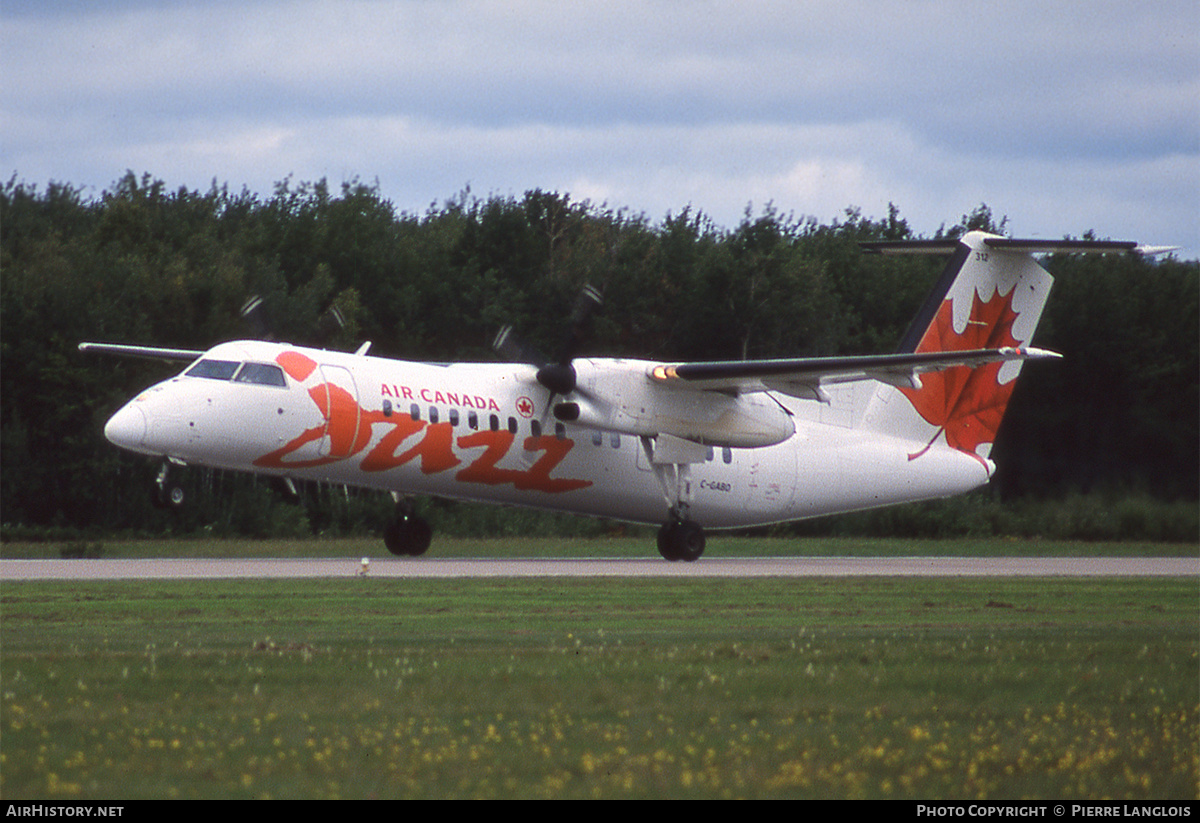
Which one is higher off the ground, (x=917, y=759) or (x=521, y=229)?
(x=521, y=229)

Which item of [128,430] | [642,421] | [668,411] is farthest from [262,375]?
[668,411]

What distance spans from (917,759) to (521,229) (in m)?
45.6

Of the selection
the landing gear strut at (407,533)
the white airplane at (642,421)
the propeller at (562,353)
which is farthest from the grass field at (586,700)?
the landing gear strut at (407,533)

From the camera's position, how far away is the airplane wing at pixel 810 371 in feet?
87.0

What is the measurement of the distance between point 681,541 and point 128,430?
11382 mm

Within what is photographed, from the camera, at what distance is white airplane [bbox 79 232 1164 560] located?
25.3m

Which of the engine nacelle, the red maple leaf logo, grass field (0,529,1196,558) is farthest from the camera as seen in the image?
the red maple leaf logo

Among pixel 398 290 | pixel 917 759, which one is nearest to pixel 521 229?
pixel 398 290

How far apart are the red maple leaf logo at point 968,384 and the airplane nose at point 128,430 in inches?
651

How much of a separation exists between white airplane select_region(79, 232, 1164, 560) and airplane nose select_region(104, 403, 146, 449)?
32 mm

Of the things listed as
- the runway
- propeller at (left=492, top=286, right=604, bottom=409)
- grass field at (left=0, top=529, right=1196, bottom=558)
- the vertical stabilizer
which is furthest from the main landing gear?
the vertical stabilizer

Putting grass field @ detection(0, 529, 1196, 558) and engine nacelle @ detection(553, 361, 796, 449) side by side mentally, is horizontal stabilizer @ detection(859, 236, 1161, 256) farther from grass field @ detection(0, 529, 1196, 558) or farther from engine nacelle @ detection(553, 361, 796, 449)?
grass field @ detection(0, 529, 1196, 558)
